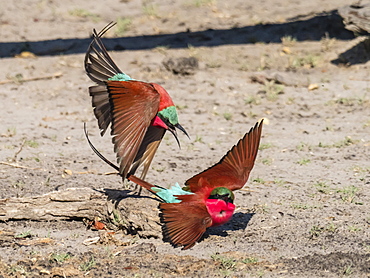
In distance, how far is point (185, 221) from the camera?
3.67 metres

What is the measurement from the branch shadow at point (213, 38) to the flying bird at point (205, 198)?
429 cm

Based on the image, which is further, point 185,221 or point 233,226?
point 233,226

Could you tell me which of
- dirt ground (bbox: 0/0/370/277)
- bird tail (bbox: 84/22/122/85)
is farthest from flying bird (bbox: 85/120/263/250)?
bird tail (bbox: 84/22/122/85)

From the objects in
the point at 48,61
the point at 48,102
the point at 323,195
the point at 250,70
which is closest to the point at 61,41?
the point at 48,61

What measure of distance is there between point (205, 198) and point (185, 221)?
7.1 inches

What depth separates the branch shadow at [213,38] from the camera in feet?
26.0

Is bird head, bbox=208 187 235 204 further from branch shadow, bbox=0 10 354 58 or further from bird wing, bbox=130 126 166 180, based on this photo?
branch shadow, bbox=0 10 354 58

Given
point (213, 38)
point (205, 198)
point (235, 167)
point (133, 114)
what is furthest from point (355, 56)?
point (133, 114)

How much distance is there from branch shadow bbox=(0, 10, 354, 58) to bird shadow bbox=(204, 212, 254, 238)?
4069 mm

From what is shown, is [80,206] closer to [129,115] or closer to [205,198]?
[129,115]

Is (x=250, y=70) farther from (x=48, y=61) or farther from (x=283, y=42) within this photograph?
(x=48, y=61)

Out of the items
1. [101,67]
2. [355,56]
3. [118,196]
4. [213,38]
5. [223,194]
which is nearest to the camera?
[223,194]

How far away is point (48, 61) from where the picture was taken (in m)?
7.61

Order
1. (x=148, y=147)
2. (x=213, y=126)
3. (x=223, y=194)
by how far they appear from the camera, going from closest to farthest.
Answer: (x=223, y=194) < (x=148, y=147) < (x=213, y=126)
